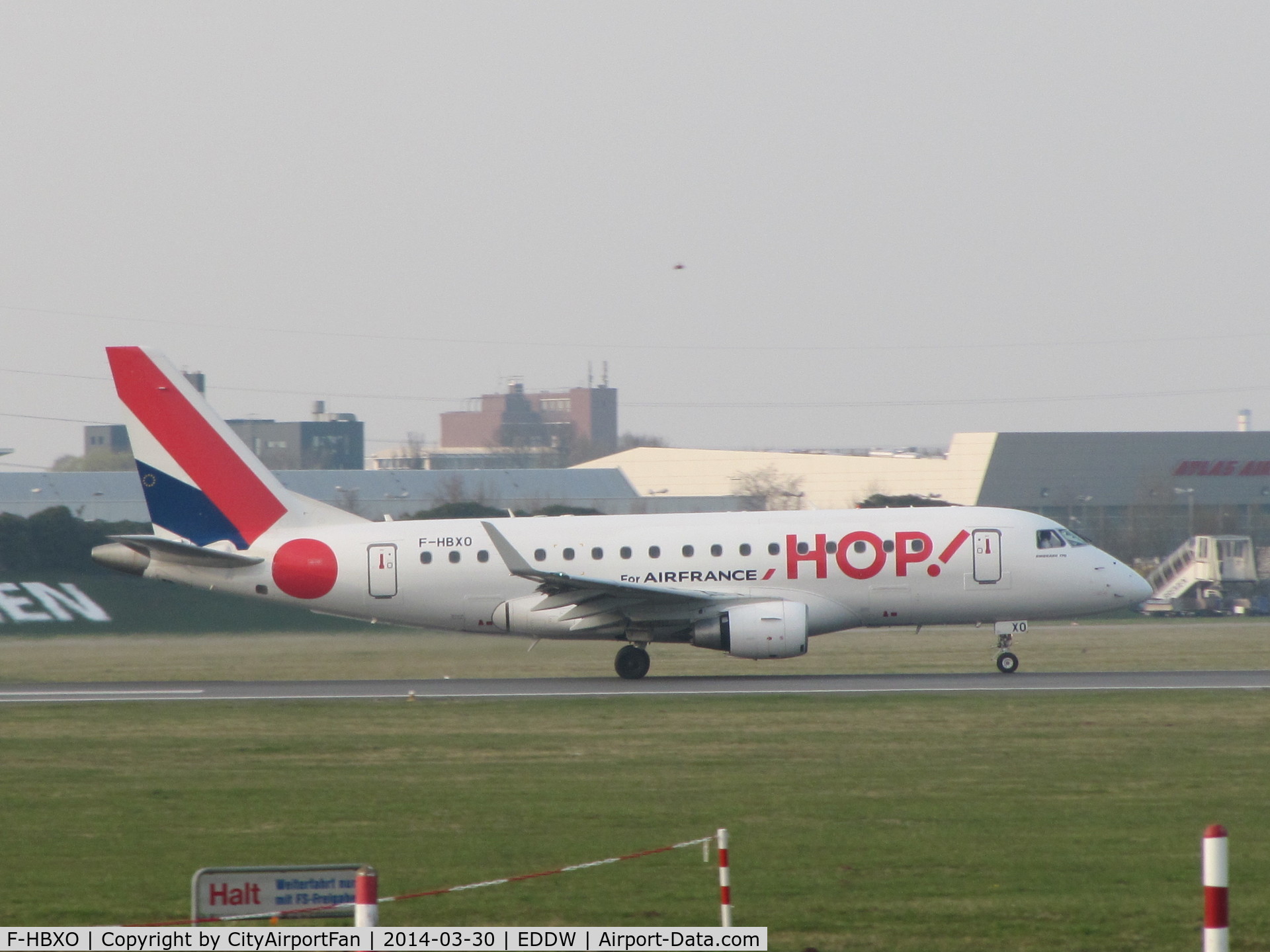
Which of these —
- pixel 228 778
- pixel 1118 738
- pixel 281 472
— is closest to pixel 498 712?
pixel 228 778

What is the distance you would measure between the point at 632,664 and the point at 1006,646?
25.4 feet

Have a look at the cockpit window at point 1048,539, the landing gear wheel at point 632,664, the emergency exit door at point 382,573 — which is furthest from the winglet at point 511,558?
the cockpit window at point 1048,539

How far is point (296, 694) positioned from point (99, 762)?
29.7ft

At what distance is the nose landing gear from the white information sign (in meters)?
23.9

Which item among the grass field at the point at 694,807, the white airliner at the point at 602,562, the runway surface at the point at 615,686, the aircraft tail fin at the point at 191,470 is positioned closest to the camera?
the grass field at the point at 694,807

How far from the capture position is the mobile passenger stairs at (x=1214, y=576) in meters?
68.8

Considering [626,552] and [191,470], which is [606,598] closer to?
[626,552]

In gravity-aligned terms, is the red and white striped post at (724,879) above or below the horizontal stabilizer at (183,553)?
below

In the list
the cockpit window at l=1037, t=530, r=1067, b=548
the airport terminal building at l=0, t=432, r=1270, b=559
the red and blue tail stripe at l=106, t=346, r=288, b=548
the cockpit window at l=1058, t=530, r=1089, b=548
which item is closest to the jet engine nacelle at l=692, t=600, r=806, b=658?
the cockpit window at l=1037, t=530, r=1067, b=548

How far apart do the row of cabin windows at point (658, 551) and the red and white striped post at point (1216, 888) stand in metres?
23.7

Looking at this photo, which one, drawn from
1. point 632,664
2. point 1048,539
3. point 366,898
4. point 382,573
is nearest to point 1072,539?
point 1048,539

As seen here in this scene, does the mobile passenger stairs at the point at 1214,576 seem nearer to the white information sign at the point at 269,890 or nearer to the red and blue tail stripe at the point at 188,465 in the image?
the red and blue tail stripe at the point at 188,465

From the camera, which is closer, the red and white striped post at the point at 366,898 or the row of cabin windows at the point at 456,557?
the red and white striped post at the point at 366,898

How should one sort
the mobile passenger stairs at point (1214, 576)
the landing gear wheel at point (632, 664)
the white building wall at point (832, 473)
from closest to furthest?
the landing gear wheel at point (632, 664), the mobile passenger stairs at point (1214, 576), the white building wall at point (832, 473)
